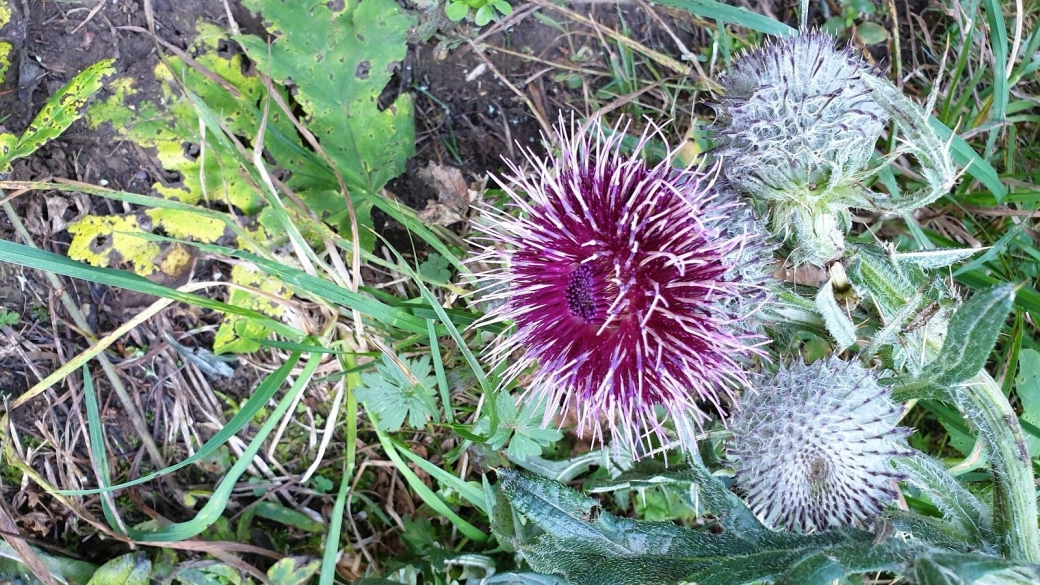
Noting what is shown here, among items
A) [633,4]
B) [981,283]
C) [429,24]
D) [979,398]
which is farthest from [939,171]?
[429,24]

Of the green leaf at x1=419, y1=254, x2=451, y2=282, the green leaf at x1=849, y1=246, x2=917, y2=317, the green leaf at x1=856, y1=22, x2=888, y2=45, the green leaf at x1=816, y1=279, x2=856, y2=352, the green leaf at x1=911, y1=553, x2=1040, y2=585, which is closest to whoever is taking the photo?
the green leaf at x1=911, y1=553, x2=1040, y2=585

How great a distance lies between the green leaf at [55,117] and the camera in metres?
2.79

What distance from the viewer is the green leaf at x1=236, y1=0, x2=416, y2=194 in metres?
2.94

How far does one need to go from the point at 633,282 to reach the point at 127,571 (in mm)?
2490

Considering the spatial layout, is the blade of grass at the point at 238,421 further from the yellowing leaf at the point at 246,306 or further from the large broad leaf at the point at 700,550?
the large broad leaf at the point at 700,550

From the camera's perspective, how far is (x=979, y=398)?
6.77ft

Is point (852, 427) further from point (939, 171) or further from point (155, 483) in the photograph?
point (155, 483)

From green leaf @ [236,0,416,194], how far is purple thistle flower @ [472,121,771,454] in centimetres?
106

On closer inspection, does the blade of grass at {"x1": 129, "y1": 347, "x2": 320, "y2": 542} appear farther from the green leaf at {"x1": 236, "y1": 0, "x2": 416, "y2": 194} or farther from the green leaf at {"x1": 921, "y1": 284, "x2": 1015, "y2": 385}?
the green leaf at {"x1": 921, "y1": 284, "x2": 1015, "y2": 385}

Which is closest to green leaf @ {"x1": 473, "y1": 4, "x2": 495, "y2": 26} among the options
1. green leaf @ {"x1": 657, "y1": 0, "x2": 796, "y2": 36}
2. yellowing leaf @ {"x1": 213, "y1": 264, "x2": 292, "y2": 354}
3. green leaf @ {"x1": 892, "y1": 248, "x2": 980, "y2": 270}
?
green leaf @ {"x1": 657, "y1": 0, "x2": 796, "y2": 36}

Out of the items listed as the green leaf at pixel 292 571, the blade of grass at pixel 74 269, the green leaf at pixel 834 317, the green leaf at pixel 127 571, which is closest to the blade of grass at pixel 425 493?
the green leaf at pixel 292 571

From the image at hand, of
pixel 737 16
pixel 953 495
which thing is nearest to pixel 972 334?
pixel 953 495

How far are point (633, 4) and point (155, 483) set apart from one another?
119 inches

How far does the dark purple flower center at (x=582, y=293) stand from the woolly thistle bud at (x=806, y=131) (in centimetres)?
55
